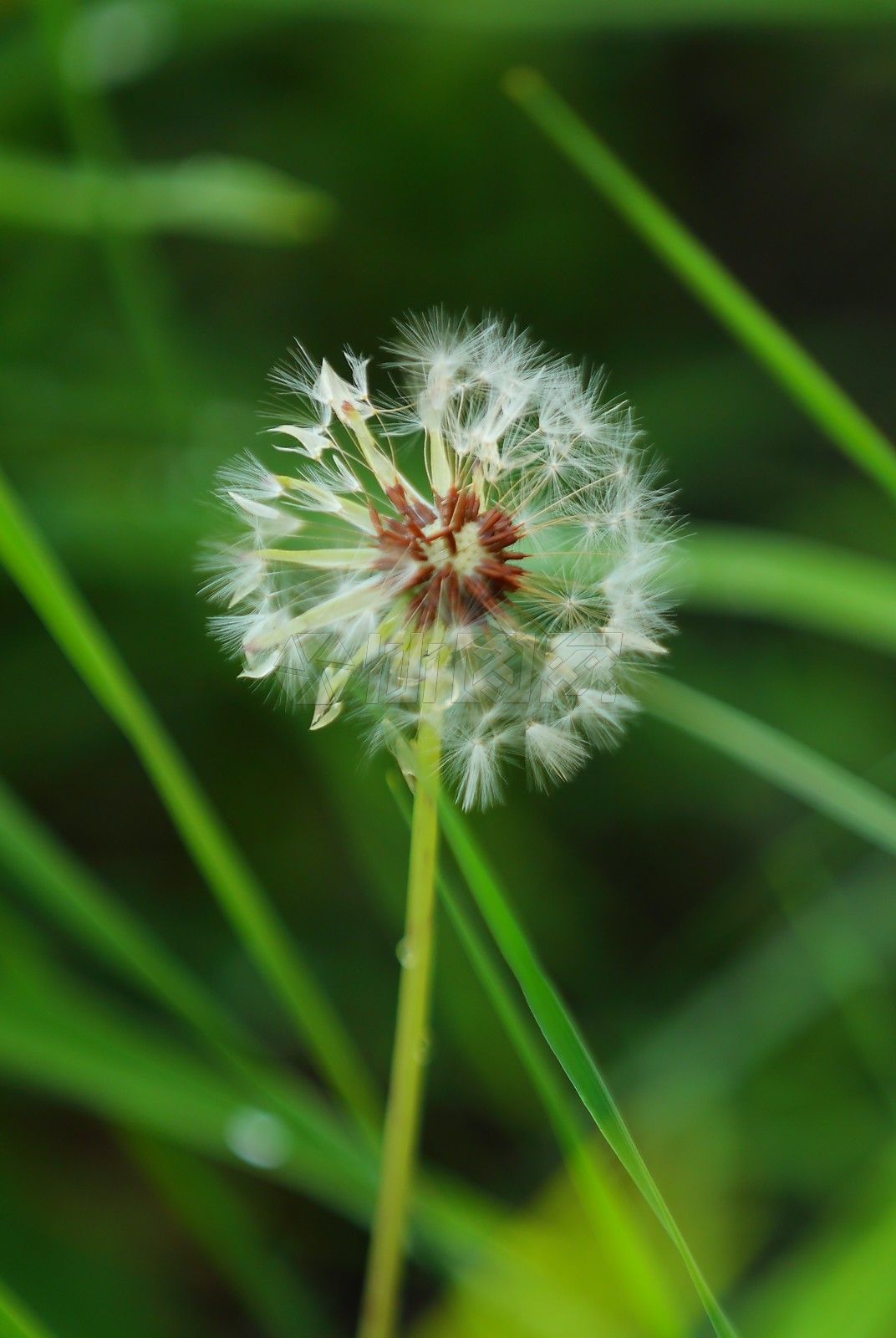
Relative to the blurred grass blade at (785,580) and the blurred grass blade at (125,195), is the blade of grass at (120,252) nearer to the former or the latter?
the blurred grass blade at (125,195)

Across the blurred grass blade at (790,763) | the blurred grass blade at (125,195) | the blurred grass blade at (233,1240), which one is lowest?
the blurred grass blade at (790,763)

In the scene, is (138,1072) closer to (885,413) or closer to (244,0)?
(244,0)

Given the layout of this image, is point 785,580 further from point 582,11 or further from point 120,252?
point 582,11

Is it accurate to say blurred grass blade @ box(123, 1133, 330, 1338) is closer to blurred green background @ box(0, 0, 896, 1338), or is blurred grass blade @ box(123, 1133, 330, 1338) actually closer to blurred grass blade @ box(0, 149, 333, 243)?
blurred green background @ box(0, 0, 896, 1338)

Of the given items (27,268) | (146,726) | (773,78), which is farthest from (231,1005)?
(773,78)

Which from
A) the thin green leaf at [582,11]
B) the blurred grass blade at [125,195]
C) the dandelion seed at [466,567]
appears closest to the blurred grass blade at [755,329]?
the dandelion seed at [466,567]

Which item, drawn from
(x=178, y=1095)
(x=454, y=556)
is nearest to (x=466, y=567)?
(x=454, y=556)
